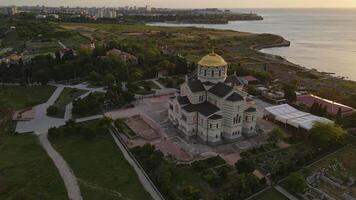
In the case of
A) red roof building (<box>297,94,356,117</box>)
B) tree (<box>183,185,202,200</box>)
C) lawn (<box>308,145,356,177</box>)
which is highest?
red roof building (<box>297,94,356,117</box>)

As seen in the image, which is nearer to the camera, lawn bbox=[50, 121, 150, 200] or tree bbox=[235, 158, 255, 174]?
lawn bbox=[50, 121, 150, 200]

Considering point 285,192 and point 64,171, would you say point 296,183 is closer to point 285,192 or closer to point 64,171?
point 285,192

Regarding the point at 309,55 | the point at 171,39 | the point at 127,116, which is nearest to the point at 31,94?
the point at 127,116

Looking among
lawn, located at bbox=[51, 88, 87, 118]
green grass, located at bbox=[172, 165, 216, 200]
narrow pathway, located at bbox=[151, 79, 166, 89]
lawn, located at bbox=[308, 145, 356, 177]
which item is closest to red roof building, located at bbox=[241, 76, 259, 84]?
narrow pathway, located at bbox=[151, 79, 166, 89]

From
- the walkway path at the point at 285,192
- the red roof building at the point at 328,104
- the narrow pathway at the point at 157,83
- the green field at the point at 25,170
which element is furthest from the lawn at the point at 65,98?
the red roof building at the point at 328,104

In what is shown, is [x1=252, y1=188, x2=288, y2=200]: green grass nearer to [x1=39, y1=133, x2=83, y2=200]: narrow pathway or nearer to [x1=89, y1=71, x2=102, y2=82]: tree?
[x1=39, y1=133, x2=83, y2=200]: narrow pathway
